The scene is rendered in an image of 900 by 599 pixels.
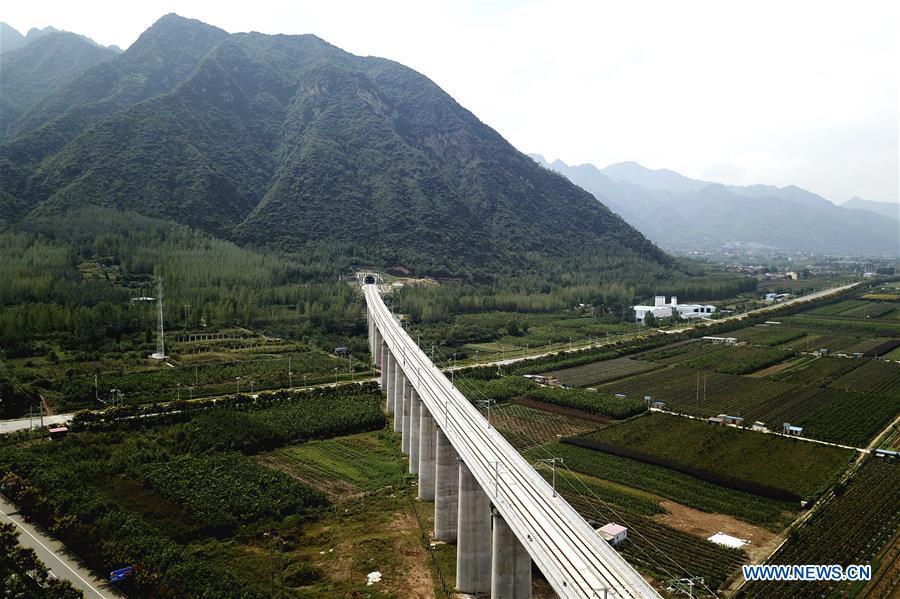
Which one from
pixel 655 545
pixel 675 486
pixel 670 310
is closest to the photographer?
pixel 655 545

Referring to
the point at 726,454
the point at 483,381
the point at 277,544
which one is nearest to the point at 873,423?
the point at 726,454

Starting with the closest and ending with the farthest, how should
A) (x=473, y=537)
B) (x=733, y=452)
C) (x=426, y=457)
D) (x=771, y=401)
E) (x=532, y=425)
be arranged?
(x=473, y=537)
(x=426, y=457)
(x=733, y=452)
(x=532, y=425)
(x=771, y=401)

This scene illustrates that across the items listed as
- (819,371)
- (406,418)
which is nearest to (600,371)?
(819,371)

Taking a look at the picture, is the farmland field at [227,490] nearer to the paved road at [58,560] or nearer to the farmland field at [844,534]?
the paved road at [58,560]

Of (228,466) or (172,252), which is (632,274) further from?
(228,466)

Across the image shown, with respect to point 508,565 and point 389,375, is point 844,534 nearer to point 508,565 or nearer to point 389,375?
point 508,565

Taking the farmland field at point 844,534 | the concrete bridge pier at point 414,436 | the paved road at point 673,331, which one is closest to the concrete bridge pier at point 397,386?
the concrete bridge pier at point 414,436

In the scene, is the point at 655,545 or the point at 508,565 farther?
the point at 655,545

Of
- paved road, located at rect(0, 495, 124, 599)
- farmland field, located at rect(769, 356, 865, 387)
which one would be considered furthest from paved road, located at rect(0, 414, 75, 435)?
farmland field, located at rect(769, 356, 865, 387)

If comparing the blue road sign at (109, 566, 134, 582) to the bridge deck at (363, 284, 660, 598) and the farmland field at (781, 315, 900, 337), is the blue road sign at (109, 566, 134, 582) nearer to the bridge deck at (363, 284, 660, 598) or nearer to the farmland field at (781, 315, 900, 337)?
the bridge deck at (363, 284, 660, 598)
